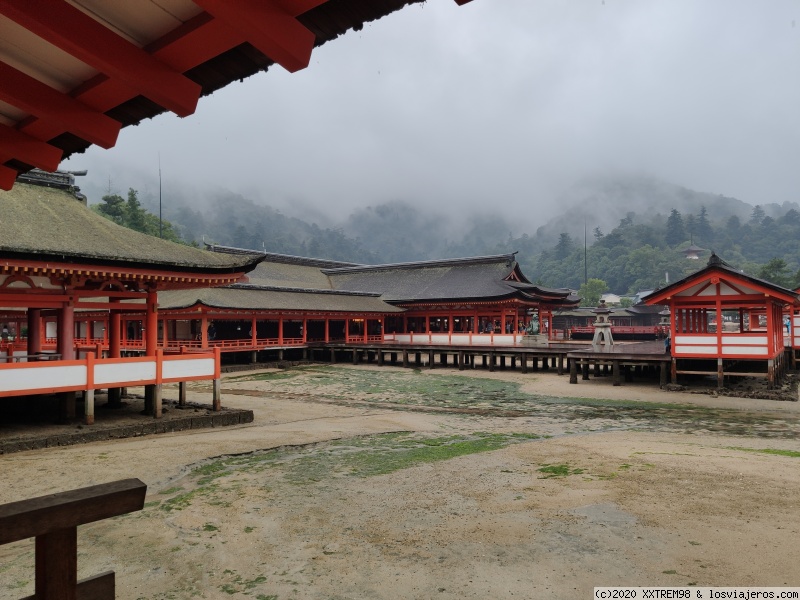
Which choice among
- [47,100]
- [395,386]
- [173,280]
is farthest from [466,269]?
[47,100]

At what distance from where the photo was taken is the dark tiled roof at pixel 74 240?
1176cm

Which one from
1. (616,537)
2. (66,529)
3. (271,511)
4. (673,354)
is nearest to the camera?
(66,529)

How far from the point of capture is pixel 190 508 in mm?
7422

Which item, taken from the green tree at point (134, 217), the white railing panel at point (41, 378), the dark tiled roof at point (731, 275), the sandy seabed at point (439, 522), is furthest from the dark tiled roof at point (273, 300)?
the green tree at point (134, 217)

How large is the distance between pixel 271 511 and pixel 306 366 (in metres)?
25.8

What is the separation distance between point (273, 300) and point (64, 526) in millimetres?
30955

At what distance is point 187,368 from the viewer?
47.0ft

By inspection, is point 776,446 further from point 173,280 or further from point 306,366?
point 306,366

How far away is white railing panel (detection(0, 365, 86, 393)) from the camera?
448 inches

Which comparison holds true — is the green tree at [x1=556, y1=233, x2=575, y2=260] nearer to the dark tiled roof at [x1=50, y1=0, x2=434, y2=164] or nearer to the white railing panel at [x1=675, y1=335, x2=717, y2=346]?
the white railing panel at [x1=675, y1=335, x2=717, y2=346]

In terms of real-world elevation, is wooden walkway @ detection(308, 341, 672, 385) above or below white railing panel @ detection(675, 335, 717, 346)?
below

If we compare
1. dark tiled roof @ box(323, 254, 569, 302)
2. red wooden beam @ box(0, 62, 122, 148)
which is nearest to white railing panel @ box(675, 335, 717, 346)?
dark tiled roof @ box(323, 254, 569, 302)

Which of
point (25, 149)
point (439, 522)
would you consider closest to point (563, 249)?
point (439, 522)

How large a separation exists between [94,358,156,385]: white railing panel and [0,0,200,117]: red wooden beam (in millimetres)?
11461
